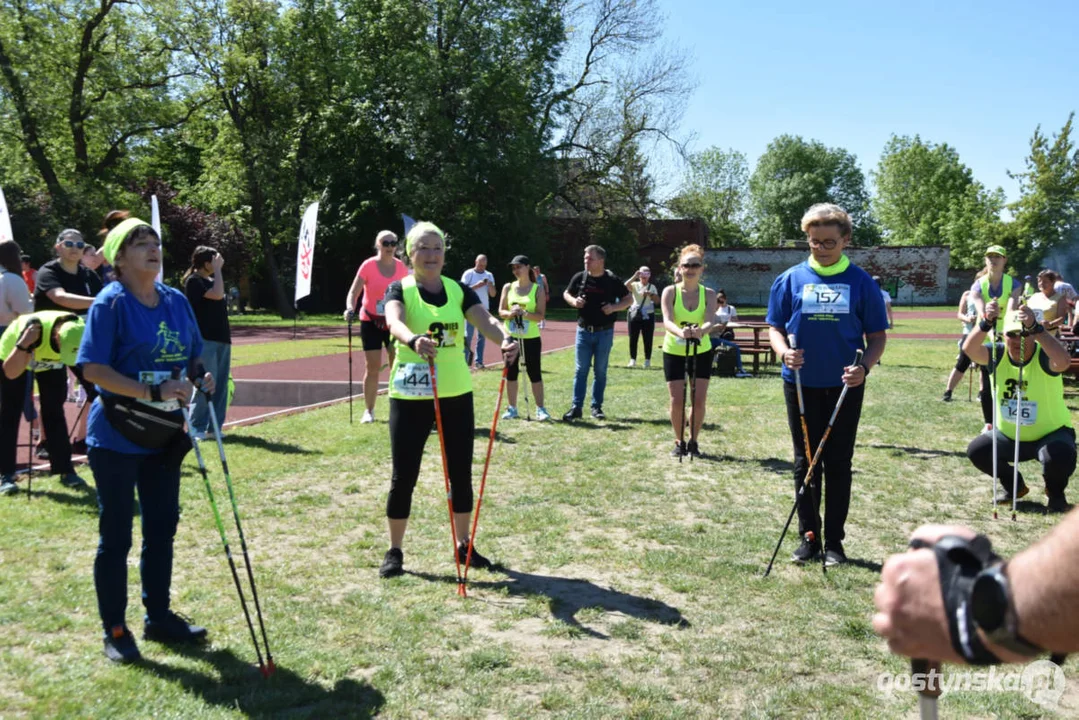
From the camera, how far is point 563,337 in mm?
27188

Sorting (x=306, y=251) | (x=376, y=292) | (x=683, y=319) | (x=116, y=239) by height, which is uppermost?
(x=306, y=251)

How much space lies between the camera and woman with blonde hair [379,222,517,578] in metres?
5.06

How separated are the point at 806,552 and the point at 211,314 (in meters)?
6.35

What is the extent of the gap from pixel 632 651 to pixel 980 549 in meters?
Result: 2.98

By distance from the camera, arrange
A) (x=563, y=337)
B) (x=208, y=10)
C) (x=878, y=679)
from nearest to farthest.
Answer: (x=878, y=679) < (x=563, y=337) < (x=208, y=10)

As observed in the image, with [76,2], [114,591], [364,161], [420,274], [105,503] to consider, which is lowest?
[114,591]

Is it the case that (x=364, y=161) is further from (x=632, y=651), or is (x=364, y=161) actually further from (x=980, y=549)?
(x=980, y=549)

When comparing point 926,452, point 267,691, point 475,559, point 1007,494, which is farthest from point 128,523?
point 926,452

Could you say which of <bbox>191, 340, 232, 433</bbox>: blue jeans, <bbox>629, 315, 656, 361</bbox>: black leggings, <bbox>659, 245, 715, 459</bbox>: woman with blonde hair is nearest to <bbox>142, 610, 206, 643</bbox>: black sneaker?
<bbox>191, 340, 232, 433</bbox>: blue jeans

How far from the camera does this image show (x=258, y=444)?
8.96 m

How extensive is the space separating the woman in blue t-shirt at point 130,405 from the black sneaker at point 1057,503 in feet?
20.8

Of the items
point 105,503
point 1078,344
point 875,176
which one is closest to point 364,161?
point 1078,344

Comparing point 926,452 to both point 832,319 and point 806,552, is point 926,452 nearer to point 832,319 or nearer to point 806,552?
point 806,552

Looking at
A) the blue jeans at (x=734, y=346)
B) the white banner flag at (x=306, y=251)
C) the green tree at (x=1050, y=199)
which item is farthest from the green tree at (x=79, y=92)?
the green tree at (x=1050, y=199)
